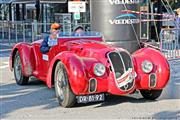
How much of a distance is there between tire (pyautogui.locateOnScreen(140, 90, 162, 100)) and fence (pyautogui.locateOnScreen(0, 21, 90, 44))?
38.7 feet

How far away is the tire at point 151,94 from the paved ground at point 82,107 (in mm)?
107

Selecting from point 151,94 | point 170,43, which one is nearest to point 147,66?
point 151,94

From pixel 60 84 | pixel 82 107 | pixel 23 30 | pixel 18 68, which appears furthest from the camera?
pixel 23 30

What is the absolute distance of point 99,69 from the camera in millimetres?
7883

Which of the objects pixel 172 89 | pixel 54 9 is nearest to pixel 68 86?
pixel 172 89

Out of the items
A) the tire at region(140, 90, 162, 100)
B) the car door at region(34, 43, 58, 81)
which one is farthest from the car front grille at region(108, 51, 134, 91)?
the car door at region(34, 43, 58, 81)

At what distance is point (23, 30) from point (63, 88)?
14828 mm

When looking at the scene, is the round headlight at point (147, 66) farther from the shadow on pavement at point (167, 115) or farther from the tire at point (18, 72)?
the tire at point (18, 72)

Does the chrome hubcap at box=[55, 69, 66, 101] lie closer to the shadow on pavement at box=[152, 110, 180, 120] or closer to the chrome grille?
the chrome grille

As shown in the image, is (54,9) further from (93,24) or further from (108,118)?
(108,118)

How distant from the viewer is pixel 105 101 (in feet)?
28.5

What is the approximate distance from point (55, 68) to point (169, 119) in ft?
7.81

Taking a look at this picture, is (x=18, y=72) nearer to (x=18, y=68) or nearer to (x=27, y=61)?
(x=18, y=68)

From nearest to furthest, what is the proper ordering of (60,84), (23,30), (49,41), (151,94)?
(60,84) < (151,94) < (49,41) < (23,30)
